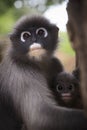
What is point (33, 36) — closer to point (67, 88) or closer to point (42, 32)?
point (42, 32)

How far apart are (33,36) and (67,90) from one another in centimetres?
50

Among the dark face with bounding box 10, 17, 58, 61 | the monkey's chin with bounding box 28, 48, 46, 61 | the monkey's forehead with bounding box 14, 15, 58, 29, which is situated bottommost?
the monkey's chin with bounding box 28, 48, 46, 61

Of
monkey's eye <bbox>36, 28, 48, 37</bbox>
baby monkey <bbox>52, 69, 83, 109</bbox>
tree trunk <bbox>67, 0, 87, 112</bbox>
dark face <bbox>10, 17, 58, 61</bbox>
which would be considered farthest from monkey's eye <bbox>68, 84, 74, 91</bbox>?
tree trunk <bbox>67, 0, 87, 112</bbox>

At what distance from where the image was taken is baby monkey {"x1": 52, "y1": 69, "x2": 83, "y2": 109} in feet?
11.3

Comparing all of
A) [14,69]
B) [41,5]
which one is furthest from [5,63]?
[41,5]

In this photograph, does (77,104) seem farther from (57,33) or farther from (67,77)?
(57,33)

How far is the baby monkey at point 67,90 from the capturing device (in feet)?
11.3

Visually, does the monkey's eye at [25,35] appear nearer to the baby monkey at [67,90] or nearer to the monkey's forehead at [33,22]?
the monkey's forehead at [33,22]

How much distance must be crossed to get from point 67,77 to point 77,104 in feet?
0.77

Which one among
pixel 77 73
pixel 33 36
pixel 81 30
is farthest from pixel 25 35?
pixel 81 30

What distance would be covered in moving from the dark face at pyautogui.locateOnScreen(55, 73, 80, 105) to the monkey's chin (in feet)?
0.87

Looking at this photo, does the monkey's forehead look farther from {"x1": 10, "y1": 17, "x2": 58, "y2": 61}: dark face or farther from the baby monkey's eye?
the baby monkey's eye

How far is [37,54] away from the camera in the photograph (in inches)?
129

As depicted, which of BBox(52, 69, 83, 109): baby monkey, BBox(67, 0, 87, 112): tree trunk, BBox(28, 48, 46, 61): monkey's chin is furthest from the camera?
BBox(52, 69, 83, 109): baby monkey
